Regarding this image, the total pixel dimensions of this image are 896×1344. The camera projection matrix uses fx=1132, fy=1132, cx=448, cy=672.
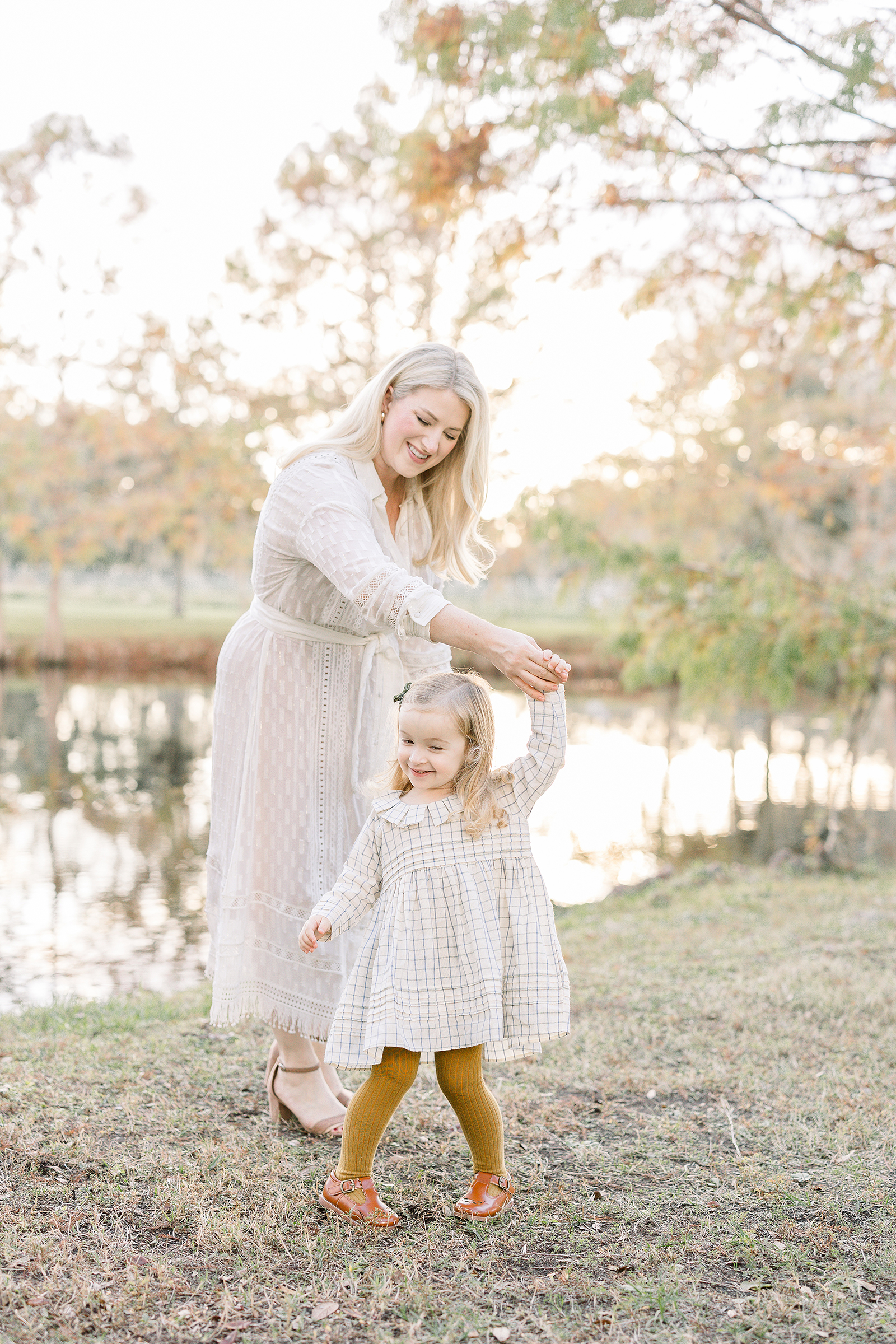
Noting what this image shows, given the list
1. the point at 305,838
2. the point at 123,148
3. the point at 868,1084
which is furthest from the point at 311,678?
the point at 123,148

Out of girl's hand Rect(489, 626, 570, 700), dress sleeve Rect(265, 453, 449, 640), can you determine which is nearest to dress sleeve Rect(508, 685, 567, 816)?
girl's hand Rect(489, 626, 570, 700)

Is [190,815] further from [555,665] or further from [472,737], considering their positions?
[555,665]

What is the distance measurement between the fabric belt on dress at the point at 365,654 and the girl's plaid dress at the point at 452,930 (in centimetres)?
39

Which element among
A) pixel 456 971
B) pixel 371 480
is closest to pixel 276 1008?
pixel 456 971

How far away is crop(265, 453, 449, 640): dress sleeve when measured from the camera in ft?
8.17

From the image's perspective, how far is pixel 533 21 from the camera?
15.7 feet

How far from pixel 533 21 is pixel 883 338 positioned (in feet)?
9.00

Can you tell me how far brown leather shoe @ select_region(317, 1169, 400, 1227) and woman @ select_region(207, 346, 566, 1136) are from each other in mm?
453

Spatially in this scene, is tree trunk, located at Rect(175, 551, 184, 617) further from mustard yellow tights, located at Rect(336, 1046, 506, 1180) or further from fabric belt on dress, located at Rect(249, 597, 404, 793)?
mustard yellow tights, located at Rect(336, 1046, 506, 1180)

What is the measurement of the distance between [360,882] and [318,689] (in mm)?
600

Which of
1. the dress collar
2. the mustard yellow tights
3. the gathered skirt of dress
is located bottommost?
A: the mustard yellow tights

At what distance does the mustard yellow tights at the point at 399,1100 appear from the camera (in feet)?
8.49

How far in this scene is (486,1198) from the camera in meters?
2.70

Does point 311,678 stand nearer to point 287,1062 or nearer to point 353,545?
point 353,545
